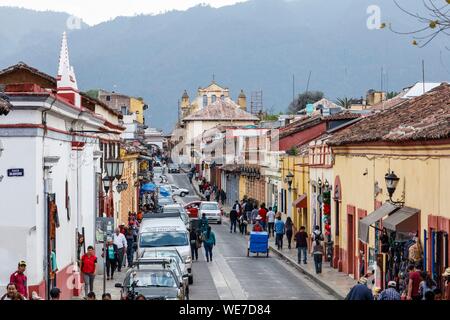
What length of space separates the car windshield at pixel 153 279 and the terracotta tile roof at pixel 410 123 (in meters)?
5.91

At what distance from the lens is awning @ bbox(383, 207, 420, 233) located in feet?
79.5

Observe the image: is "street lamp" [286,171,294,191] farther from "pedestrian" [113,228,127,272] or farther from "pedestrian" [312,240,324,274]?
"pedestrian" [113,228,127,272]

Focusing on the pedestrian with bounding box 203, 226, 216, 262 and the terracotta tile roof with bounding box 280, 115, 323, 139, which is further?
the terracotta tile roof with bounding box 280, 115, 323, 139

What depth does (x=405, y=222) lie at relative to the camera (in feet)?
79.8

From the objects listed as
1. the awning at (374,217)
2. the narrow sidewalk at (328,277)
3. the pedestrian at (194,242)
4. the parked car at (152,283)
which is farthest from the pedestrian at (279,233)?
the parked car at (152,283)

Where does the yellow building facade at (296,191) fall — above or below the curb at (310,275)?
above

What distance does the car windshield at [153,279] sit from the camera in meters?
23.5

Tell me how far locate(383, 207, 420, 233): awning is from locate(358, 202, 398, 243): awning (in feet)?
2.61

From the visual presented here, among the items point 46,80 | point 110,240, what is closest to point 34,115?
point 110,240

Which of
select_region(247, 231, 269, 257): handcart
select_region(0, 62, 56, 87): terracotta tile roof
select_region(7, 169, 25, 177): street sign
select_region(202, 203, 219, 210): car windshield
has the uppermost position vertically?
select_region(0, 62, 56, 87): terracotta tile roof

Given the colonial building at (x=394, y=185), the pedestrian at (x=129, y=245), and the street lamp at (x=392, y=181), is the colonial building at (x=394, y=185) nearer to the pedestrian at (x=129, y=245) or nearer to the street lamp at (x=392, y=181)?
the street lamp at (x=392, y=181)

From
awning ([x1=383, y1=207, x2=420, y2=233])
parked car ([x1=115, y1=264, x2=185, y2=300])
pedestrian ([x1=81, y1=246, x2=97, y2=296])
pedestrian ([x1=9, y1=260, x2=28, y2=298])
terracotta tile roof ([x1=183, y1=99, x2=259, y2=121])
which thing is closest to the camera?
pedestrian ([x1=9, y1=260, x2=28, y2=298])

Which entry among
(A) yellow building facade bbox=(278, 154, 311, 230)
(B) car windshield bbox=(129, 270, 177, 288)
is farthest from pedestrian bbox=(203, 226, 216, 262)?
(B) car windshield bbox=(129, 270, 177, 288)

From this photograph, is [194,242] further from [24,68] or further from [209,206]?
[209,206]
